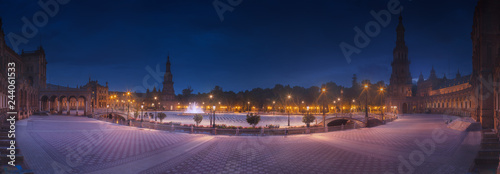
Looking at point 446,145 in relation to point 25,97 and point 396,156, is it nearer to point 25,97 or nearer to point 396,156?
point 396,156

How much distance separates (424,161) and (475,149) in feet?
14.8

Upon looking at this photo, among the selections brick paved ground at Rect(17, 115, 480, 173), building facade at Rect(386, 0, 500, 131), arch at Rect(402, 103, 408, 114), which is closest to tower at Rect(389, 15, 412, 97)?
building facade at Rect(386, 0, 500, 131)

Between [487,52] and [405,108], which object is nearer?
[487,52]

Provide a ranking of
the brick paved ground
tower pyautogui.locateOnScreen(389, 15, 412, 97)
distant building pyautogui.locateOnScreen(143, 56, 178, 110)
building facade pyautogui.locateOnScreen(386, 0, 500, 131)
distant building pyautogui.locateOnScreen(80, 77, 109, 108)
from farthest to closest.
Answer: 1. distant building pyautogui.locateOnScreen(143, 56, 178, 110)
2. distant building pyautogui.locateOnScreen(80, 77, 109, 108)
3. tower pyautogui.locateOnScreen(389, 15, 412, 97)
4. building facade pyautogui.locateOnScreen(386, 0, 500, 131)
5. the brick paved ground

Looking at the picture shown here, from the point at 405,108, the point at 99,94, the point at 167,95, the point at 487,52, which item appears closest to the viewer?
the point at 487,52

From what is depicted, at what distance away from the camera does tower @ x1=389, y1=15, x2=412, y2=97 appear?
6731 cm

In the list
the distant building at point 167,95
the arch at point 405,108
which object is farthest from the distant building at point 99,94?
the arch at point 405,108

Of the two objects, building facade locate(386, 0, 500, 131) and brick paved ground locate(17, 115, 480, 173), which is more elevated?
building facade locate(386, 0, 500, 131)

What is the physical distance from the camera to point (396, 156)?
39.2 feet

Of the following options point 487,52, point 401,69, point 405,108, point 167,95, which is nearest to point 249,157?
point 487,52

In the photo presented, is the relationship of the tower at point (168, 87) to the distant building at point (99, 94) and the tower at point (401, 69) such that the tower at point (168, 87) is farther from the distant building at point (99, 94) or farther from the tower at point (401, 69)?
the tower at point (401, 69)

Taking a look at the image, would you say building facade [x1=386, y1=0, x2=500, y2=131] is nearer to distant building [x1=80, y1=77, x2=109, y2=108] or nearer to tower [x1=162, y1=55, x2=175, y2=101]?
tower [x1=162, y1=55, x2=175, y2=101]

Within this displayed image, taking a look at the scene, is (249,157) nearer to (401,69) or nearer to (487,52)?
(487,52)

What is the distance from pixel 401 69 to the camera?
67750mm
